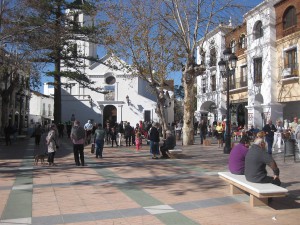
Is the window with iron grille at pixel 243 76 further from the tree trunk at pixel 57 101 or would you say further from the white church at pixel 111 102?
the tree trunk at pixel 57 101

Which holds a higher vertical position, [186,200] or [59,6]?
[59,6]

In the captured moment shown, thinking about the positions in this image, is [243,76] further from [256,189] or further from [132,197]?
[256,189]

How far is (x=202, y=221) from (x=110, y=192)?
A: 2.88 meters

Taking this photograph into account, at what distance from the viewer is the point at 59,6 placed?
27922mm

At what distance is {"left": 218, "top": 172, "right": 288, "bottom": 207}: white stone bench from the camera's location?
6152 millimetres

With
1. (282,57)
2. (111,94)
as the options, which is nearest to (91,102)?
(111,94)

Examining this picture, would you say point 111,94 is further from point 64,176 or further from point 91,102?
point 64,176

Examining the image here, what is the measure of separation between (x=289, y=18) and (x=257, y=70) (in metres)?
4.72

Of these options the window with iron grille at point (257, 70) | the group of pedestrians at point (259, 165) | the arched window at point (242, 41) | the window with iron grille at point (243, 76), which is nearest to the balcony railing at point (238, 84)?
the window with iron grille at point (243, 76)

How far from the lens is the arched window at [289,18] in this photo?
24625mm

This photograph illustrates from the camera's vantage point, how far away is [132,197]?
25.0ft

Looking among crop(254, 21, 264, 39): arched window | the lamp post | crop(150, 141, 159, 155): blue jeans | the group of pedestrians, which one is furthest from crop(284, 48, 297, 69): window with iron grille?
the group of pedestrians

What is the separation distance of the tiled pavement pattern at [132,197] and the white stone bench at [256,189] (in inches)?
7.1

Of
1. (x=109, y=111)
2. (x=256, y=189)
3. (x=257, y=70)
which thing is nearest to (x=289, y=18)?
(x=257, y=70)
